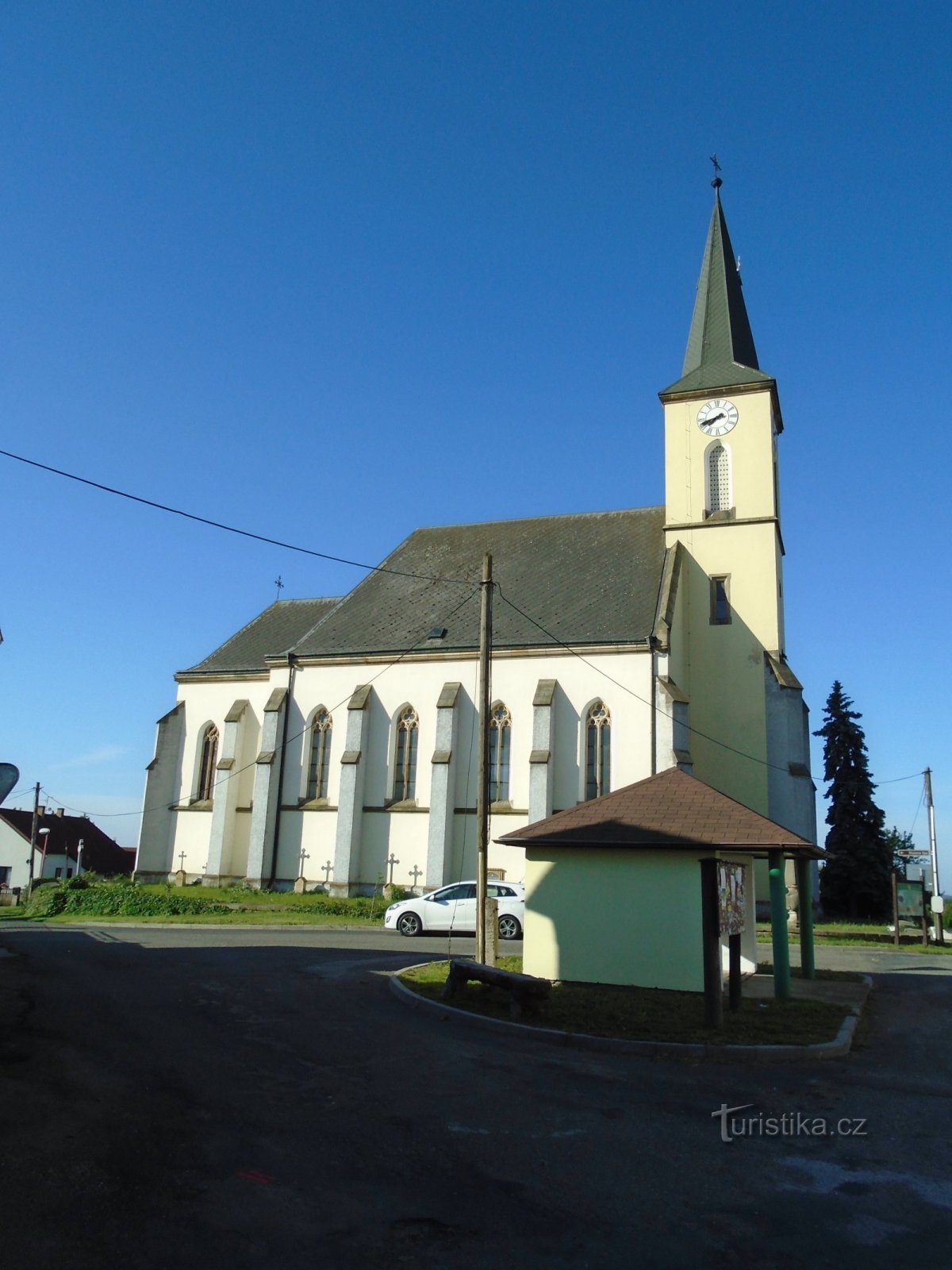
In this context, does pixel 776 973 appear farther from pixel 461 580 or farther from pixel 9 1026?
pixel 461 580

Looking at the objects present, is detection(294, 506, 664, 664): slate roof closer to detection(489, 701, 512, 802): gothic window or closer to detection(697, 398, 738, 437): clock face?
detection(489, 701, 512, 802): gothic window

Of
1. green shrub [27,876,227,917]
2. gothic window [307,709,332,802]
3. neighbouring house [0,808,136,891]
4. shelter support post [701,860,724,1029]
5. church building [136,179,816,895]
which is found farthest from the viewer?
neighbouring house [0,808,136,891]

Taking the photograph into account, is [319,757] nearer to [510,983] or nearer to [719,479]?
[719,479]

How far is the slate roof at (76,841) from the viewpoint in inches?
2387

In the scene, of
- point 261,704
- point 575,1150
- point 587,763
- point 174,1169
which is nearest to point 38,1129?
point 174,1169

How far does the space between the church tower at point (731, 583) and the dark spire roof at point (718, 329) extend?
0.06m

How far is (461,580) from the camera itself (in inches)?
1388

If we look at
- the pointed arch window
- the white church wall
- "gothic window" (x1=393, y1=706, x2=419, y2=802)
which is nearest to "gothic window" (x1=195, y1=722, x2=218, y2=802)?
the white church wall

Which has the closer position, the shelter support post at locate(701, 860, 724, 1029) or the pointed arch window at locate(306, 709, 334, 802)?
the shelter support post at locate(701, 860, 724, 1029)

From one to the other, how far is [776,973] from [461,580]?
75.6ft

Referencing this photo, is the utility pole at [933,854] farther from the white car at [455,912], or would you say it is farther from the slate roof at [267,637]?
the slate roof at [267,637]

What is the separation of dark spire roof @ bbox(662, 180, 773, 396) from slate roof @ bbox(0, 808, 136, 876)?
46067mm

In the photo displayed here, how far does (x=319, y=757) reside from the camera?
3369 centimetres

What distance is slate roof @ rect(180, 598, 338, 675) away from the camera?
37.1m
